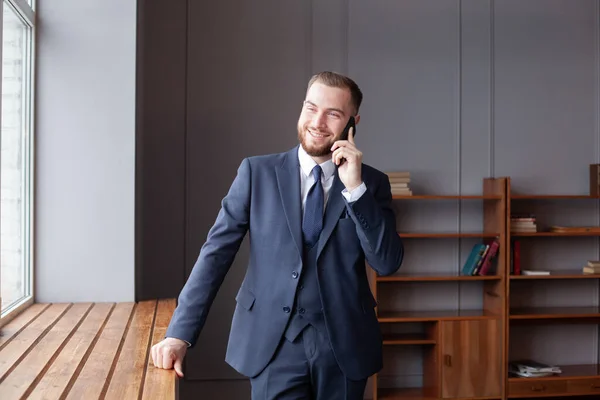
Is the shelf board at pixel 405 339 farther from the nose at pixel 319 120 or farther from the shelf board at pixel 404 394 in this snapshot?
the nose at pixel 319 120

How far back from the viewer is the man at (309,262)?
2.26 meters

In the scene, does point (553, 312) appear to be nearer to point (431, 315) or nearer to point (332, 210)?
point (431, 315)

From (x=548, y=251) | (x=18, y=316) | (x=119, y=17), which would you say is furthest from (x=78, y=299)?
(x=548, y=251)

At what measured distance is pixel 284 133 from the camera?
521 cm

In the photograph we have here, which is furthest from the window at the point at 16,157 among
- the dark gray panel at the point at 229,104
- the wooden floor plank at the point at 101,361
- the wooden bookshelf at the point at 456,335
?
the wooden bookshelf at the point at 456,335

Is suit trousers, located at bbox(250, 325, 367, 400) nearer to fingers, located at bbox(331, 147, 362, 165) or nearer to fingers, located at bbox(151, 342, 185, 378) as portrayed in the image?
fingers, located at bbox(151, 342, 185, 378)

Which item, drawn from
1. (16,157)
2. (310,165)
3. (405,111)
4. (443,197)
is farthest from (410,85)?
(310,165)

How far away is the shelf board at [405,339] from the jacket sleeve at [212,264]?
2.93 m

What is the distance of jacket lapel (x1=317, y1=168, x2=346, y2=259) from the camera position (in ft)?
7.63

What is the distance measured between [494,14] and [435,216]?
5.23 ft

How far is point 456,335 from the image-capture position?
5.16 meters

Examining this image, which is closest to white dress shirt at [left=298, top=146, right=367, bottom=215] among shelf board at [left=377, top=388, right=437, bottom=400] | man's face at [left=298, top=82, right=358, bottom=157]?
man's face at [left=298, top=82, right=358, bottom=157]

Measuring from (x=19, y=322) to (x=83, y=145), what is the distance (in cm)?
96

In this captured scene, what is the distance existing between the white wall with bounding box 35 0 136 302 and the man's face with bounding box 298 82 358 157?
157 centimetres
